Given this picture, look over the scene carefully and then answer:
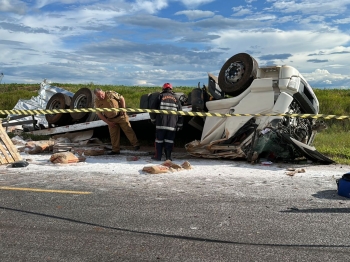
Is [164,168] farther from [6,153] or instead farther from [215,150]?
[6,153]

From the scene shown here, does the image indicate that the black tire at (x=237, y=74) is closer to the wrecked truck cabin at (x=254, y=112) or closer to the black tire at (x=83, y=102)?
the wrecked truck cabin at (x=254, y=112)

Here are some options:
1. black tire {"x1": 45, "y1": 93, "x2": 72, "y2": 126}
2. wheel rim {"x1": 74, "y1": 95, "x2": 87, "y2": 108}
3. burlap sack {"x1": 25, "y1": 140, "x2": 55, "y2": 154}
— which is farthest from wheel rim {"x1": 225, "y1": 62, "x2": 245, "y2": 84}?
black tire {"x1": 45, "y1": 93, "x2": 72, "y2": 126}

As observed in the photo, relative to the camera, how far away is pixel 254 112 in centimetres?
798

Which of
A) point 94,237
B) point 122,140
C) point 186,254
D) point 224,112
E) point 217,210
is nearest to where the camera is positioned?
point 186,254

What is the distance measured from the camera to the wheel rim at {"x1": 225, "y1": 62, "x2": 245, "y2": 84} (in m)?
8.36

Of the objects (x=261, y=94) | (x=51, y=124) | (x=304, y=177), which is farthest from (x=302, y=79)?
(x=51, y=124)

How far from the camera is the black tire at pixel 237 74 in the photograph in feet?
26.9

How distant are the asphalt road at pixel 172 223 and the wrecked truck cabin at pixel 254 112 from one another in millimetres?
2058

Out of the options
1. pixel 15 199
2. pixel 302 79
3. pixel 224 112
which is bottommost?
pixel 15 199

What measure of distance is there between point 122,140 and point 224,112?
11.7 ft

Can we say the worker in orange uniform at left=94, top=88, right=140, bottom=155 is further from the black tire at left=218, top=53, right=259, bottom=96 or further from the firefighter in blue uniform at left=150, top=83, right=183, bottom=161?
the black tire at left=218, top=53, right=259, bottom=96

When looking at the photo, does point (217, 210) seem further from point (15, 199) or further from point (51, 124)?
point (51, 124)

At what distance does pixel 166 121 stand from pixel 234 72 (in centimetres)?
161

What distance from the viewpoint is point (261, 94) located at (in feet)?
26.0
